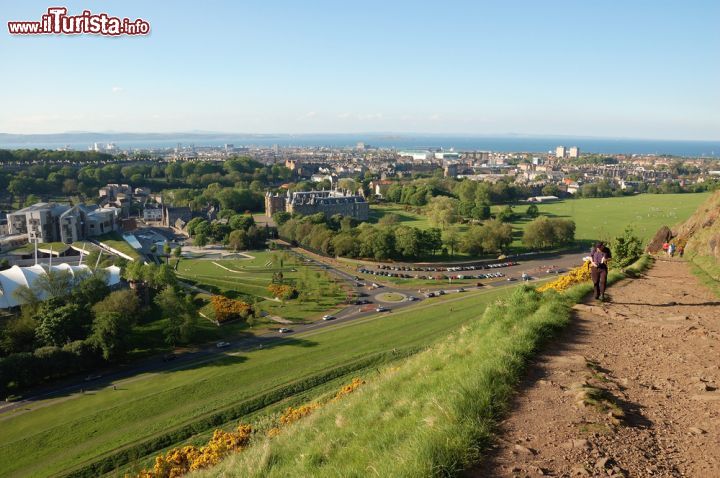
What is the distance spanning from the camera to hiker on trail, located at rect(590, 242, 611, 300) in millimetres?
11609

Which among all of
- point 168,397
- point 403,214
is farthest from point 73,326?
point 403,214

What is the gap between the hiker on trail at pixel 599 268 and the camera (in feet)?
38.1

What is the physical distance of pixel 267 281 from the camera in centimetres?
4600

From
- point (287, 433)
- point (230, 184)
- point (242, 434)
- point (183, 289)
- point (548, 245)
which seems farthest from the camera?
point (230, 184)

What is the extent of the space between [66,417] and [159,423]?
482cm

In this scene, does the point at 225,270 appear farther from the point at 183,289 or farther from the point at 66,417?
the point at 66,417

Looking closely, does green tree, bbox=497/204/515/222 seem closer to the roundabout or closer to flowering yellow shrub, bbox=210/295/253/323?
the roundabout

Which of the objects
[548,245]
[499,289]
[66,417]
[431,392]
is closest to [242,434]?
[431,392]

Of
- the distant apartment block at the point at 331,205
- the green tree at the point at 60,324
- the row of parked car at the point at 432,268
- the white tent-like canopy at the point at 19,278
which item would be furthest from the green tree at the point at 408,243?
the green tree at the point at 60,324

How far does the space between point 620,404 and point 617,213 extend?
8758 centimetres

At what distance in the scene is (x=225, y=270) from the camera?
167ft

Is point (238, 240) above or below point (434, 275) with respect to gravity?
above

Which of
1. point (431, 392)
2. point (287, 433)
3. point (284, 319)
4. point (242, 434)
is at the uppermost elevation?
point (431, 392)

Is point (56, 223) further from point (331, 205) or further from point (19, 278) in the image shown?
point (331, 205)
